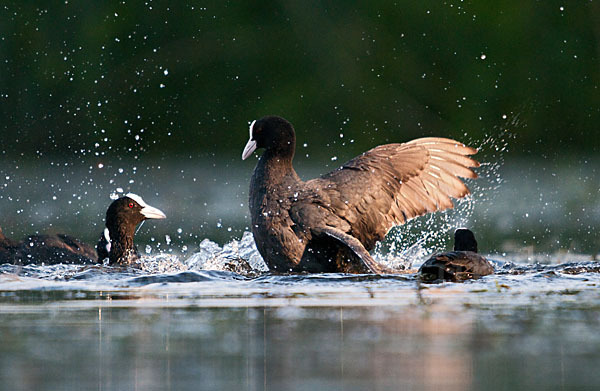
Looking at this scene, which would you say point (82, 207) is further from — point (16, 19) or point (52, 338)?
point (52, 338)

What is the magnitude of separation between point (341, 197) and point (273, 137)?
0.64 metres

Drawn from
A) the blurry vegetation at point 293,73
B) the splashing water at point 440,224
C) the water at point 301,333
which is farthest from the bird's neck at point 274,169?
the blurry vegetation at point 293,73

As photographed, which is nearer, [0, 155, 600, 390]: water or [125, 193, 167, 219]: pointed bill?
[0, 155, 600, 390]: water

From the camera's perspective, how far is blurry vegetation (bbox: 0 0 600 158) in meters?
15.6

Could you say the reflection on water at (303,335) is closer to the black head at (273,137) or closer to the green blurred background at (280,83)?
the black head at (273,137)

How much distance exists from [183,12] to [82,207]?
5.14 metres

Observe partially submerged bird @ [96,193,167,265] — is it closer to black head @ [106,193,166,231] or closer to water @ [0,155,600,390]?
black head @ [106,193,166,231]

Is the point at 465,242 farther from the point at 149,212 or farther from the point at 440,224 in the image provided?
the point at 440,224

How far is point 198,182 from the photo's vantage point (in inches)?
574

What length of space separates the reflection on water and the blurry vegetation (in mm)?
9703

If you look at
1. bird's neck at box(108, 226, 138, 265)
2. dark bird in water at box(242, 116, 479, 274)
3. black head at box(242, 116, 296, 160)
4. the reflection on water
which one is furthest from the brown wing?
bird's neck at box(108, 226, 138, 265)

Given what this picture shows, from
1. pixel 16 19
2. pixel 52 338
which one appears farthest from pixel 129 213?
pixel 16 19

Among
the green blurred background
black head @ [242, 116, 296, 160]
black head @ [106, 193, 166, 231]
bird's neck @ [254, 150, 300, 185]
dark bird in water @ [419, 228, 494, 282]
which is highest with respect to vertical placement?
the green blurred background

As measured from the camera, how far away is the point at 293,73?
53.8 ft
